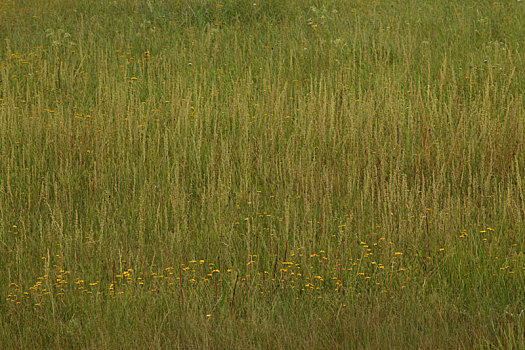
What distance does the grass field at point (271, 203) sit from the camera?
2887 mm

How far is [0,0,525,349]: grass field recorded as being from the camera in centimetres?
289

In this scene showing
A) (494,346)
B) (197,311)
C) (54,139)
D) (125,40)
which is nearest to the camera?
(494,346)

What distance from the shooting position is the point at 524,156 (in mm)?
4555

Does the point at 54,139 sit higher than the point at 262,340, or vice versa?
the point at 54,139

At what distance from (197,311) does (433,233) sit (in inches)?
56.9

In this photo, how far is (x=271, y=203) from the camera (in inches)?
167

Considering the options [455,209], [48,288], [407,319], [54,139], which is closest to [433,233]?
[455,209]

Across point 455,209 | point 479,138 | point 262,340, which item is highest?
point 479,138

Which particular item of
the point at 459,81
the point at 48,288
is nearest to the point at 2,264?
the point at 48,288

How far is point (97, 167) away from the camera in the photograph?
15.4 ft

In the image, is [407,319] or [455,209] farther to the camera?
[455,209]

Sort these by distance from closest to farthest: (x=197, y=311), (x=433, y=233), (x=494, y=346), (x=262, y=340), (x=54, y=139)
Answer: (x=494, y=346), (x=262, y=340), (x=197, y=311), (x=433, y=233), (x=54, y=139)

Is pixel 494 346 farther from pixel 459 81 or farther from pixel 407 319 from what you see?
pixel 459 81

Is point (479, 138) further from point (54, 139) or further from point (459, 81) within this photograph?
point (54, 139)
